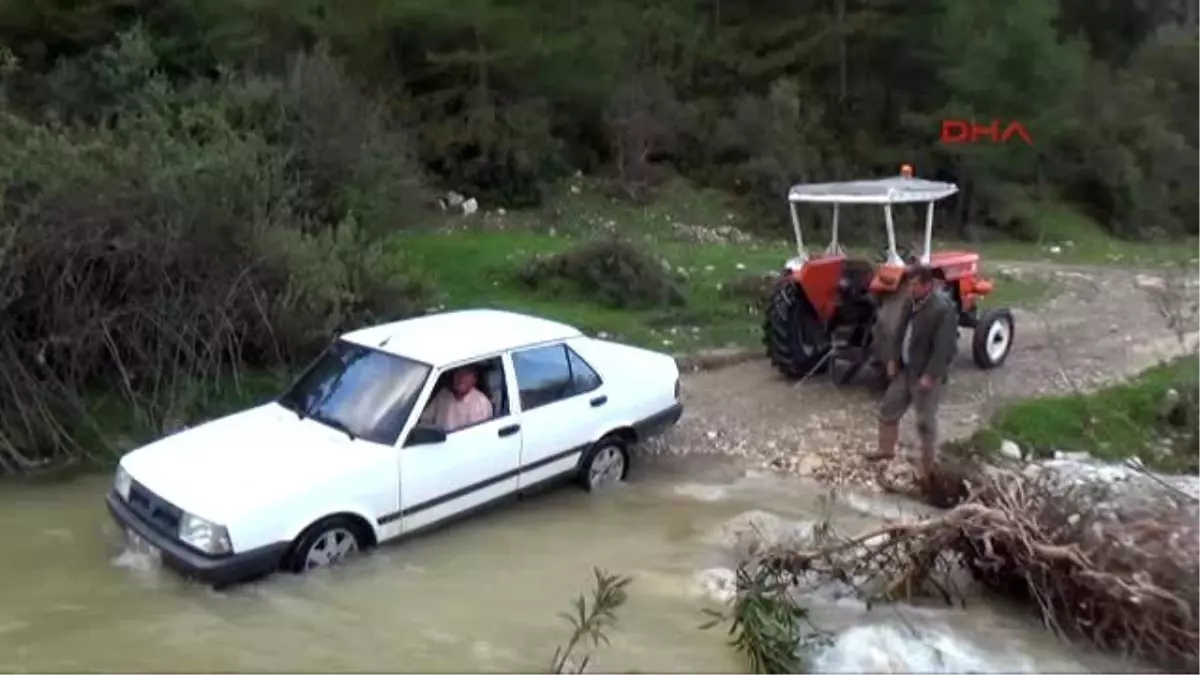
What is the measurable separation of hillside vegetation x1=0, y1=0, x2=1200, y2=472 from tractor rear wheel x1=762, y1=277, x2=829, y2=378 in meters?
1.61

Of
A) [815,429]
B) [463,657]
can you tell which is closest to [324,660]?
[463,657]

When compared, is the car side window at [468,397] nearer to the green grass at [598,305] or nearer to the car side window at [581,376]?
the car side window at [581,376]

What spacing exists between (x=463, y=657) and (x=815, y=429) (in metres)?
4.91

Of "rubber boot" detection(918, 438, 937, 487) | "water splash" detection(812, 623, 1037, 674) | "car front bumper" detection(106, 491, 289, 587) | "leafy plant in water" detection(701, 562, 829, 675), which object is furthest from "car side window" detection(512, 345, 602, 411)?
"water splash" detection(812, 623, 1037, 674)

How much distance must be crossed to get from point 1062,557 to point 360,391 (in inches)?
181

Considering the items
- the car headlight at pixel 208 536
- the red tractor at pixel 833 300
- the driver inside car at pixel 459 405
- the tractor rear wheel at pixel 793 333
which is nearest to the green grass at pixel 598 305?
the tractor rear wheel at pixel 793 333

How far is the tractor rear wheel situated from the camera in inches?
471

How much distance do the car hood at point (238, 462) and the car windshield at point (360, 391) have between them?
14cm

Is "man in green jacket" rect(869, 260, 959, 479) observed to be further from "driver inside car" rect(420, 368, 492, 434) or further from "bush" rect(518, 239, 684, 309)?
"bush" rect(518, 239, 684, 309)

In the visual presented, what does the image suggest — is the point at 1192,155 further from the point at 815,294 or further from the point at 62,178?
the point at 62,178

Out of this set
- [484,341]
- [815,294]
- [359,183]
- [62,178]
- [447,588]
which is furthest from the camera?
[359,183]

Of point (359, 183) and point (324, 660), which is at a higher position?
point (359, 183)

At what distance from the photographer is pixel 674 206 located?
2402 cm

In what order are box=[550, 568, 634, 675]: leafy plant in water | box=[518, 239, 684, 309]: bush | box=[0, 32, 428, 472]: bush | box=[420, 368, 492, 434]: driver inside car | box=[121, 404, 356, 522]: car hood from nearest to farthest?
box=[550, 568, 634, 675]: leafy plant in water < box=[121, 404, 356, 522]: car hood < box=[420, 368, 492, 434]: driver inside car < box=[0, 32, 428, 472]: bush < box=[518, 239, 684, 309]: bush
